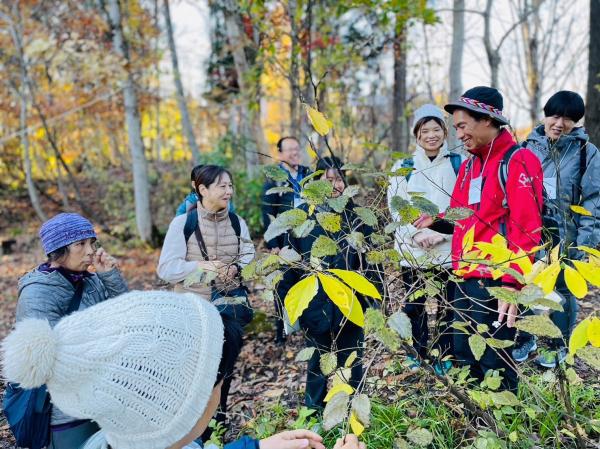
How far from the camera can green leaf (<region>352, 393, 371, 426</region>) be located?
1.26m

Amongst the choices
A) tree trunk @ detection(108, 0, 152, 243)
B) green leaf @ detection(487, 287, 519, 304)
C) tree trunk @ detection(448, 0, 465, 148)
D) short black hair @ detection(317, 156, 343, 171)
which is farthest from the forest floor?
tree trunk @ detection(448, 0, 465, 148)

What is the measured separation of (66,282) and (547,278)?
2.17 m

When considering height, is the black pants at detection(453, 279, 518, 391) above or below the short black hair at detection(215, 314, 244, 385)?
below

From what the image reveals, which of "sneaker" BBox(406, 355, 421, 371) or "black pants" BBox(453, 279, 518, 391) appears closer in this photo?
"sneaker" BBox(406, 355, 421, 371)

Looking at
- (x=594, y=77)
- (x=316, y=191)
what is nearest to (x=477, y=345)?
(x=316, y=191)

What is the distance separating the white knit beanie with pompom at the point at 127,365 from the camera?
1.12m

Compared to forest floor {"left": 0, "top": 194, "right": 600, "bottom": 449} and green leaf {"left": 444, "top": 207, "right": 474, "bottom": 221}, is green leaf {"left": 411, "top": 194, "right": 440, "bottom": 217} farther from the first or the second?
forest floor {"left": 0, "top": 194, "right": 600, "bottom": 449}

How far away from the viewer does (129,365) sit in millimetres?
1142

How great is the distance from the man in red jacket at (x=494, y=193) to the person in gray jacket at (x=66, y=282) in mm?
1742

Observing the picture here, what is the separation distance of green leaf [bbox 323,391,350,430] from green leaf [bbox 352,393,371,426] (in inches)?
1.2

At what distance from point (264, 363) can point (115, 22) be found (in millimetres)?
7855

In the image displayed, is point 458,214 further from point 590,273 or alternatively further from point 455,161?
point 455,161

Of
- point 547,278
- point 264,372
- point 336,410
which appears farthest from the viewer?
point 264,372

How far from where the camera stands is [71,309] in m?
2.27
